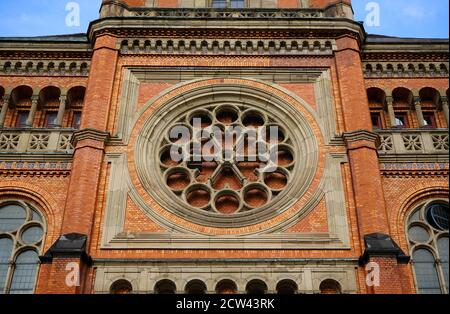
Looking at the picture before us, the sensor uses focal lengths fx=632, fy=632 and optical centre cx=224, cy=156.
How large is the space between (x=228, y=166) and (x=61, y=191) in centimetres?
486

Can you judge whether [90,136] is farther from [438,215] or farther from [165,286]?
[438,215]

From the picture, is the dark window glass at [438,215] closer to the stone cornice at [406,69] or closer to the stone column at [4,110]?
the stone cornice at [406,69]

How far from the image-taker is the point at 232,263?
1617cm

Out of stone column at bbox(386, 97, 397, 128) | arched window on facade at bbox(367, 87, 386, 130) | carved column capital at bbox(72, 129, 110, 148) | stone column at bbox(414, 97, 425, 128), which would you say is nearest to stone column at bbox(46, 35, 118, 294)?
carved column capital at bbox(72, 129, 110, 148)

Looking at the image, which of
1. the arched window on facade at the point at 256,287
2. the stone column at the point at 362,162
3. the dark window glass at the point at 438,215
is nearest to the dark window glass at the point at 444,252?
the dark window glass at the point at 438,215

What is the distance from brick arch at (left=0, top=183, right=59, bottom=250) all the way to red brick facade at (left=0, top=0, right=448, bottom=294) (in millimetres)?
33

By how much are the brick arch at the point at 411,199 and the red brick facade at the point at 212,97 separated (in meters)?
0.04

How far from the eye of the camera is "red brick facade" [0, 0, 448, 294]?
1627cm

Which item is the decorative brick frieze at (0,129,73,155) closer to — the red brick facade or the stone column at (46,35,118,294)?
the red brick facade

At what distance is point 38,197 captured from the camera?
17984mm

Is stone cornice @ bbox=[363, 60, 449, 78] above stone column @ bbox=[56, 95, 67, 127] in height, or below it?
above

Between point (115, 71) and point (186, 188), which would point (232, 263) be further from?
point (115, 71)
